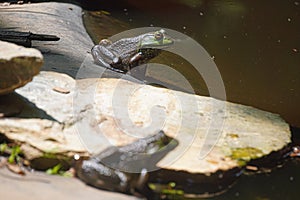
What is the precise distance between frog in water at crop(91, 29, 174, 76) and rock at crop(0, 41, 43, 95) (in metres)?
1.79

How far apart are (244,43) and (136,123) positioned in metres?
3.21

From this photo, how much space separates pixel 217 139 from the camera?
104 inches

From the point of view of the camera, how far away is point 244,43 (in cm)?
543

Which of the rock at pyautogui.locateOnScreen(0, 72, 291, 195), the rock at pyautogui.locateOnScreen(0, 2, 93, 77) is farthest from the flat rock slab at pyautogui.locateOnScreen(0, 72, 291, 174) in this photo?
the rock at pyautogui.locateOnScreen(0, 2, 93, 77)

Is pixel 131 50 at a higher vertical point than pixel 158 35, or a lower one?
lower

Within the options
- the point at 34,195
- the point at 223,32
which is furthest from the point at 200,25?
the point at 34,195

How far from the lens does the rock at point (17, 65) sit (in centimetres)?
225

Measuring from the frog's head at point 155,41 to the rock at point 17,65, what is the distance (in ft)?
6.61

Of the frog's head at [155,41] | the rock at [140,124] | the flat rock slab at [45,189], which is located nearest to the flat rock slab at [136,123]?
the rock at [140,124]

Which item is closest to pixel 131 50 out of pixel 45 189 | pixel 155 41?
pixel 155 41

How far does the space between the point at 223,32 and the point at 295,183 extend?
3.54 metres

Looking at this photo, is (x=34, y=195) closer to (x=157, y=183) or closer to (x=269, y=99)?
(x=157, y=183)

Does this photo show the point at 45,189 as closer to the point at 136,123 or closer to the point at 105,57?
the point at 136,123

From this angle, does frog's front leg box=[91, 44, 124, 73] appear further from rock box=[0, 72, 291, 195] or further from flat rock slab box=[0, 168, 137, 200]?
flat rock slab box=[0, 168, 137, 200]
